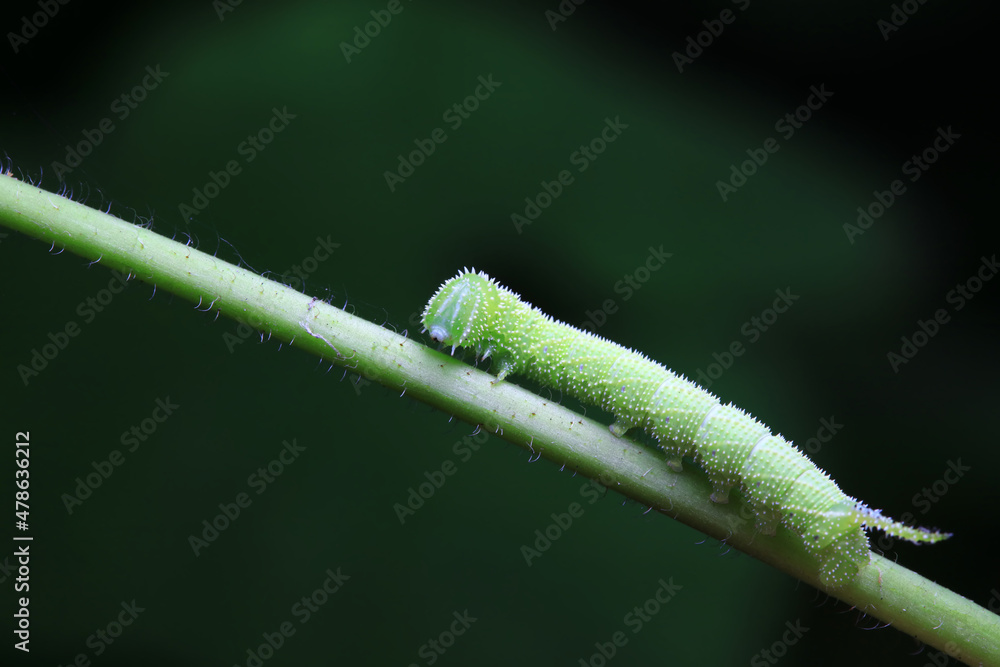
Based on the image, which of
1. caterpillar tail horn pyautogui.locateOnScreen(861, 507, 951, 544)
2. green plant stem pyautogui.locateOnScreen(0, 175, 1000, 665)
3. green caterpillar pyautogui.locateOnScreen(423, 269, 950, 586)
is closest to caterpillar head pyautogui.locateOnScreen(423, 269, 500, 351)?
green caterpillar pyautogui.locateOnScreen(423, 269, 950, 586)

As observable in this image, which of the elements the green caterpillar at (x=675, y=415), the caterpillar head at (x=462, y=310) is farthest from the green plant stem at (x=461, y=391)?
the caterpillar head at (x=462, y=310)

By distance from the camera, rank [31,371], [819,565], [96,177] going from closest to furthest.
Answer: [819,565], [31,371], [96,177]

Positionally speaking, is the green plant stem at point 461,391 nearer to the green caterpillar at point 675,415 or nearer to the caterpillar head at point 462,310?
the green caterpillar at point 675,415

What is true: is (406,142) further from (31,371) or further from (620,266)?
(31,371)

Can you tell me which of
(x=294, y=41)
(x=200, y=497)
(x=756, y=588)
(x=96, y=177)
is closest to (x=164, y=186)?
(x=96, y=177)

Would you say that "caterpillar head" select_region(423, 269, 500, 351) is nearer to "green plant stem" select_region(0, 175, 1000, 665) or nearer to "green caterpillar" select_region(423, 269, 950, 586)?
"green caterpillar" select_region(423, 269, 950, 586)

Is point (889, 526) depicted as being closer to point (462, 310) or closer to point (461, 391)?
point (461, 391)
